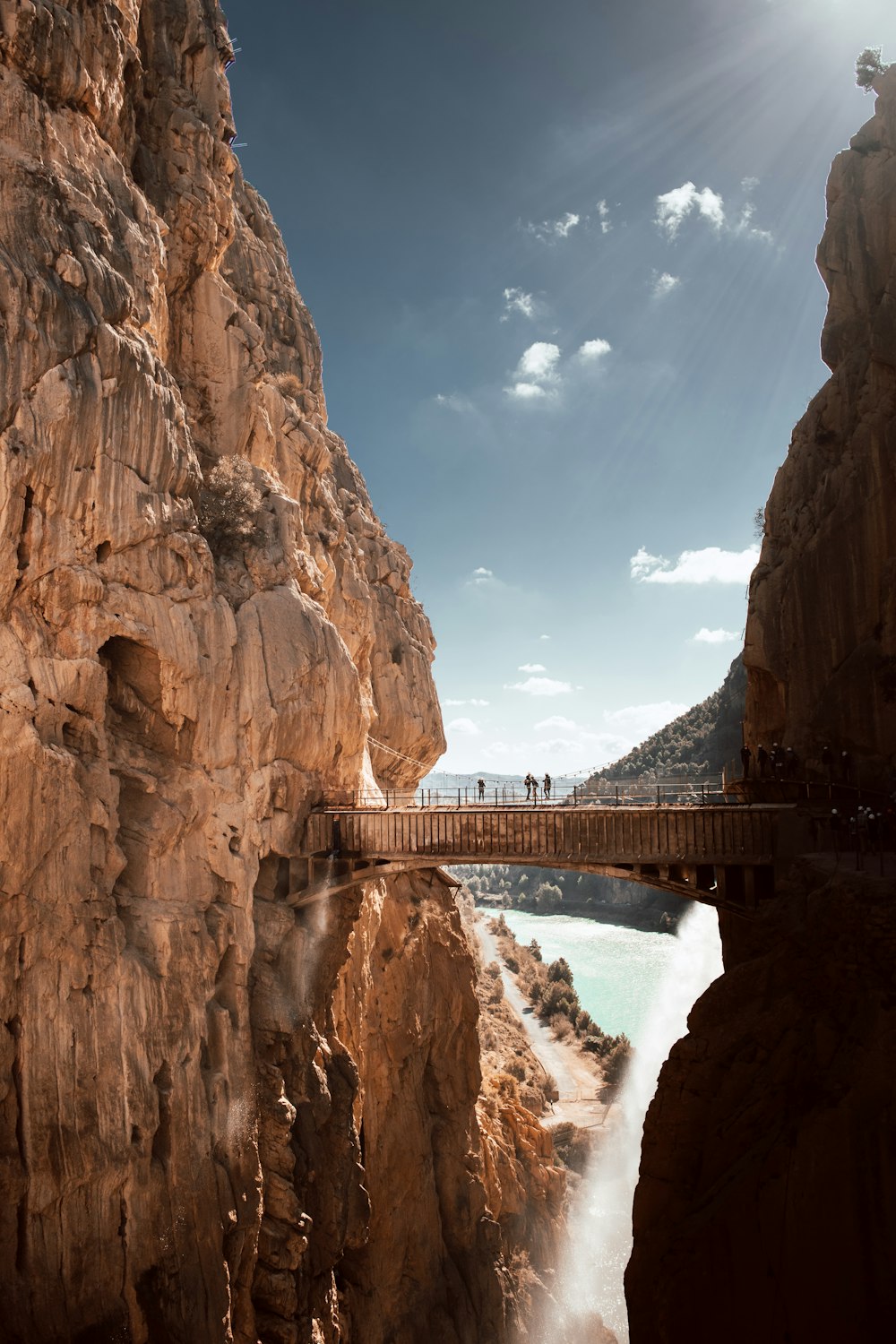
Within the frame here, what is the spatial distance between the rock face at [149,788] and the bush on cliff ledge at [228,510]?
0.33 m

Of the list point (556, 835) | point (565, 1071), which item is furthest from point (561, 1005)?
point (556, 835)

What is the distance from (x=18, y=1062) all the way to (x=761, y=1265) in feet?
37.7

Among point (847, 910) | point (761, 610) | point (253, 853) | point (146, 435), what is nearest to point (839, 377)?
point (761, 610)

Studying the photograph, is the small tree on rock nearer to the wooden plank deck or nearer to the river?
the wooden plank deck

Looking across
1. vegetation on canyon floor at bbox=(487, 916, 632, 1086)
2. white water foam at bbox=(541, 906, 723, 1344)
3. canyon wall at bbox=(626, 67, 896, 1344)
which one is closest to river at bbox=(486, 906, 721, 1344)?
white water foam at bbox=(541, 906, 723, 1344)

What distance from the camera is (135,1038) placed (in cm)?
1507

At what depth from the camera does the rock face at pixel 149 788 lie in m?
14.1

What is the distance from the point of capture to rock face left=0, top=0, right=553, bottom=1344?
46.3 feet

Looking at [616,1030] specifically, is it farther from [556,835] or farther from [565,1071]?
[556,835]

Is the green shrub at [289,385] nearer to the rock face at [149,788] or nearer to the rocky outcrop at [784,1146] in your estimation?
the rock face at [149,788]

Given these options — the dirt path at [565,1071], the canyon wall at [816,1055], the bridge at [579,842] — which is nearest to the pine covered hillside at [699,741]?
the dirt path at [565,1071]

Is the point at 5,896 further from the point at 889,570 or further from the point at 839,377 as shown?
the point at 839,377

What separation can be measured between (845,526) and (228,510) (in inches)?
621

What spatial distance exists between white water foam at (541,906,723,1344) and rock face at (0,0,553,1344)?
8.46 metres
